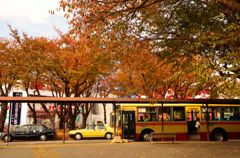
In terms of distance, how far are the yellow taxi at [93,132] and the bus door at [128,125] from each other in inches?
232

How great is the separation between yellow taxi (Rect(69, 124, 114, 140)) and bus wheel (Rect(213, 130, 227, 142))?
9.04 meters

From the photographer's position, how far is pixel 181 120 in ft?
64.0

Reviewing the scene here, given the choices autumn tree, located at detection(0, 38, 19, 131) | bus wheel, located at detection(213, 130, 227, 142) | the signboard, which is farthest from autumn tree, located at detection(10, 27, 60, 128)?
bus wheel, located at detection(213, 130, 227, 142)

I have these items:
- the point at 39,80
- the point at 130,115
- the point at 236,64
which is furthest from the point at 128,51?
the point at 39,80

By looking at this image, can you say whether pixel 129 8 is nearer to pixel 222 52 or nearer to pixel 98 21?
pixel 98 21

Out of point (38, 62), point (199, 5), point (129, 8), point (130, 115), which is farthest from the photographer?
point (38, 62)

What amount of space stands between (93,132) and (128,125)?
6.44 m

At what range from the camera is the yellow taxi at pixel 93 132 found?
24859 millimetres

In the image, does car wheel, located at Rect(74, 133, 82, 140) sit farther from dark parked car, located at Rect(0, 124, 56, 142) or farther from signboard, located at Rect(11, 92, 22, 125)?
signboard, located at Rect(11, 92, 22, 125)

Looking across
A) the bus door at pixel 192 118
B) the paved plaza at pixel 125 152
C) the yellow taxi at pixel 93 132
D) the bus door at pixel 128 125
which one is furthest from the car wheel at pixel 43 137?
the bus door at pixel 192 118

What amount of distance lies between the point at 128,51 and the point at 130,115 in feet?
25.5

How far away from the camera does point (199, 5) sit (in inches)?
484

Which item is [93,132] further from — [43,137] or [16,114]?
[16,114]

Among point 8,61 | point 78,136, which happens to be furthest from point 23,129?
point 8,61
